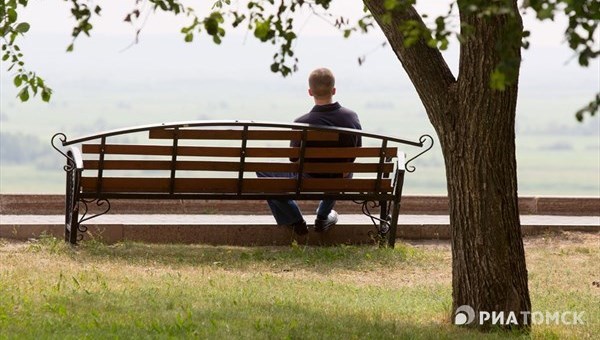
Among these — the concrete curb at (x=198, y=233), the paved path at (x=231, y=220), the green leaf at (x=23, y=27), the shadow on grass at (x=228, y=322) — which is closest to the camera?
the shadow on grass at (x=228, y=322)

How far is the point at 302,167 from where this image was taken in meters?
12.3

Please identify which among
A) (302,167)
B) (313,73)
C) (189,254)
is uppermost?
(313,73)

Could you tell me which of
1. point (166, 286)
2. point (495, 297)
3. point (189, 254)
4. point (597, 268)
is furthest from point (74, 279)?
point (597, 268)

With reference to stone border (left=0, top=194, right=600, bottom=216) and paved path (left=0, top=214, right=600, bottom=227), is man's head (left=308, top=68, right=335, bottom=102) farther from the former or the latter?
stone border (left=0, top=194, right=600, bottom=216)

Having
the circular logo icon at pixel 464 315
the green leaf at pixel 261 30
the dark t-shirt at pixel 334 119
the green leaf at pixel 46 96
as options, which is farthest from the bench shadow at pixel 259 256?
the green leaf at pixel 261 30

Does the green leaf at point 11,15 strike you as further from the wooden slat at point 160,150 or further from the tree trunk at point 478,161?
the wooden slat at point 160,150

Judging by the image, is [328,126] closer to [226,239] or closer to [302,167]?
[302,167]

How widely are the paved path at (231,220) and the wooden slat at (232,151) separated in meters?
1.42

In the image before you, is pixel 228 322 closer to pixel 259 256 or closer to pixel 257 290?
pixel 257 290

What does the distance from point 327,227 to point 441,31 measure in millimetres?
7315

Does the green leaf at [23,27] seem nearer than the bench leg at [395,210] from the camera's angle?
Yes

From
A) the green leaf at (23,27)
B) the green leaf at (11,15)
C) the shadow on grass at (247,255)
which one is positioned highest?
the green leaf at (11,15)

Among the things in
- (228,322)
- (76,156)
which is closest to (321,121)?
(76,156)

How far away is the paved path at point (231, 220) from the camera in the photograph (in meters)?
13.6
